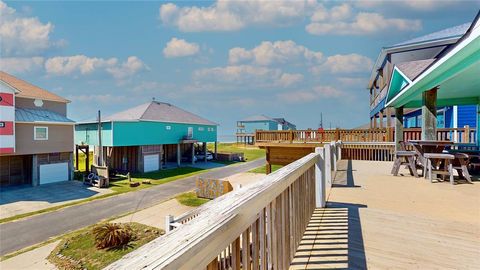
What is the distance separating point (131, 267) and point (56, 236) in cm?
1156

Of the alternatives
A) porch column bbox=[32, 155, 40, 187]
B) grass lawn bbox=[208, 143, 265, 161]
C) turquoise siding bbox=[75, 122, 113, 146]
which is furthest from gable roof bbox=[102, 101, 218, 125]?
grass lawn bbox=[208, 143, 265, 161]

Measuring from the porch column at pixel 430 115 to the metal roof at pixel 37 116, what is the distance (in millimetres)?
21769

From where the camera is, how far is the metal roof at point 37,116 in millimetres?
17125

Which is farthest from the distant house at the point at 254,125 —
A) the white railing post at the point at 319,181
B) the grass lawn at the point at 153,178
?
the white railing post at the point at 319,181

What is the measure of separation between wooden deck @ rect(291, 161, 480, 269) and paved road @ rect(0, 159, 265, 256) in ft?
34.2

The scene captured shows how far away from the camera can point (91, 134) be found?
24234 mm

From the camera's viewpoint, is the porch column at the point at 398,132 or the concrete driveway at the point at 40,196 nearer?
the porch column at the point at 398,132

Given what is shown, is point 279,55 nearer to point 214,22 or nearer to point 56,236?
point 214,22

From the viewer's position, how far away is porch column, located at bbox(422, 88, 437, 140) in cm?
661

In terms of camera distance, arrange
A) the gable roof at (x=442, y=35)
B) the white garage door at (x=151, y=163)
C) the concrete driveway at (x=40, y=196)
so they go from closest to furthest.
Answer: the concrete driveway at (x=40, y=196)
the gable roof at (x=442, y=35)
the white garage door at (x=151, y=163)

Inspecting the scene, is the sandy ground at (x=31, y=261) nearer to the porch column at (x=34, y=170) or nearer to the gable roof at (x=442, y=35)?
the porch column at (x=34, y=170)

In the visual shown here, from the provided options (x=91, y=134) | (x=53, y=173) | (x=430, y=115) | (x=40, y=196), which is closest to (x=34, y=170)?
(x=53, y=173)

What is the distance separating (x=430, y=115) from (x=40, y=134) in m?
22.3

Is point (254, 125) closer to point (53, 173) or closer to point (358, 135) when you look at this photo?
point (53, 173)
